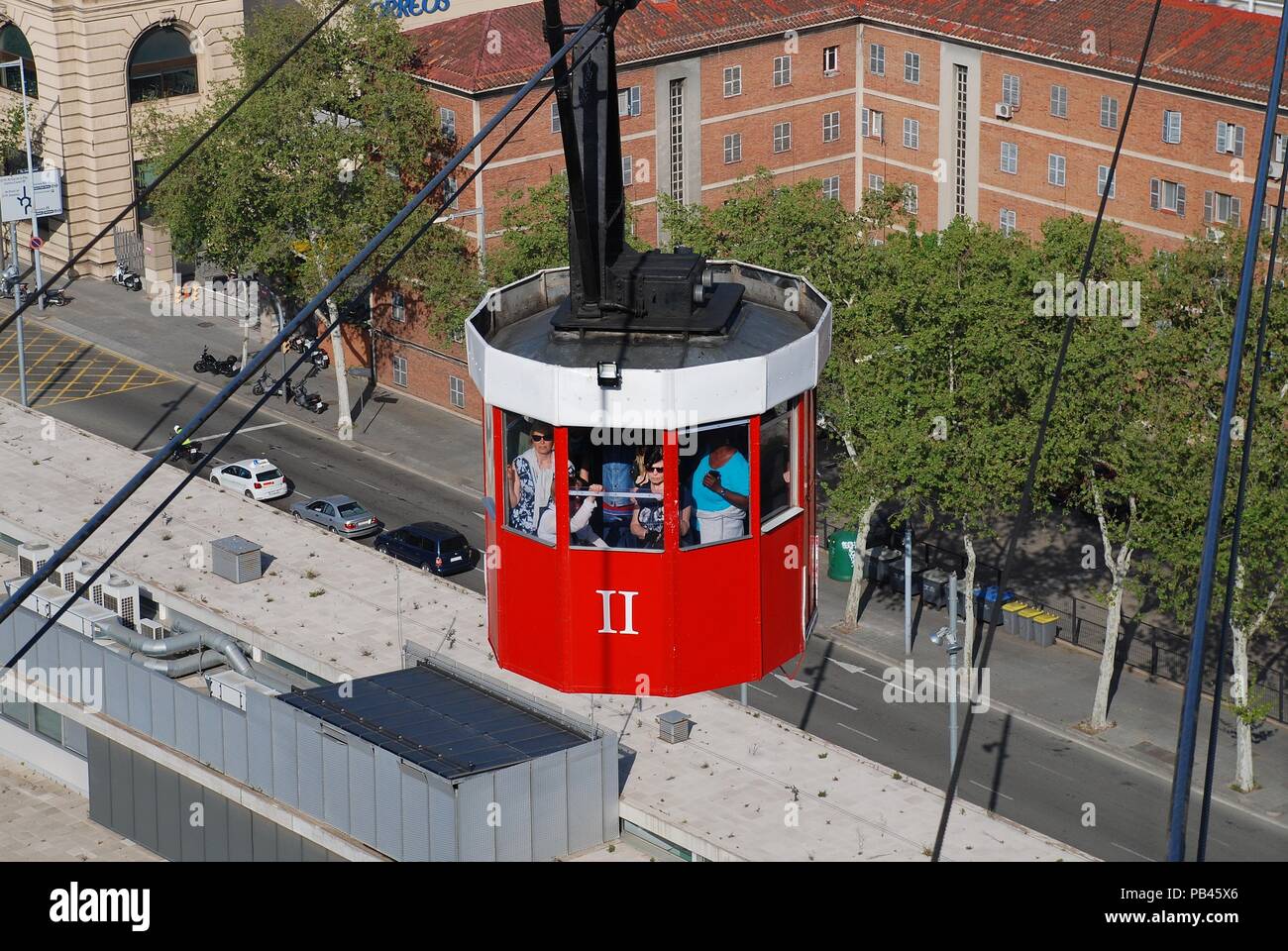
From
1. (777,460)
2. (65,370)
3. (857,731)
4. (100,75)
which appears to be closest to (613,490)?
(777,460)

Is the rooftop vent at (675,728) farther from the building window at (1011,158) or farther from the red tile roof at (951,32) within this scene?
the building window at (1011,158)

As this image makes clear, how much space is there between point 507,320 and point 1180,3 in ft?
178

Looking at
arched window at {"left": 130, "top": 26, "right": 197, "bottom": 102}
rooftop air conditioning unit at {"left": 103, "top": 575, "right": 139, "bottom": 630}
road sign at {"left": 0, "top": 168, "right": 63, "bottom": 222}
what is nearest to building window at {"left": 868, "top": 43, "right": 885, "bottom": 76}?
arched window at {"left": 130, "top": 26, "right": 197, "bottom": 102}

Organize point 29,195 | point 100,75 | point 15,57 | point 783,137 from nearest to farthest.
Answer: point 783,137 → point 29,195 → point 100,75 → point 15,57

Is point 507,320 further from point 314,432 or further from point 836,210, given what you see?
point 314,432

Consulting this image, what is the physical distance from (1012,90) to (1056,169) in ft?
10.5

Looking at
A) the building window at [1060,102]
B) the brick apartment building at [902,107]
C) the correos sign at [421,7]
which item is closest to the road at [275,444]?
the brick apartment building at [902,107]

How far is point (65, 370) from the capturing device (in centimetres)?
8044

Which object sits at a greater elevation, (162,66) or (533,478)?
(533,478)

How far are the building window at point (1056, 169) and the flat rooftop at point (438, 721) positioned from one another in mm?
39942

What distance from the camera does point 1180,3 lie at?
256 feet

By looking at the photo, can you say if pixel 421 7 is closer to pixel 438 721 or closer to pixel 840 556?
pixel 840 556

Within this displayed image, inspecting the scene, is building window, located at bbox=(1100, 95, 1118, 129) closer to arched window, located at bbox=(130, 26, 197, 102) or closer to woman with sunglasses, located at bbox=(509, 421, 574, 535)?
arched window, located at bbox=(130, 26, 197, 102)
